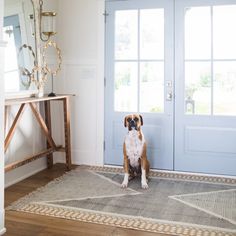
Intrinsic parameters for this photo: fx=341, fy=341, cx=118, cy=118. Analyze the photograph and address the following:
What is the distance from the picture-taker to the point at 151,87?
4.09 meters

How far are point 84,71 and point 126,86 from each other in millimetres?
590

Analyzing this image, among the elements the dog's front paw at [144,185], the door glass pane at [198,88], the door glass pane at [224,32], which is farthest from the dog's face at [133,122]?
the door glass pane at [224,32]

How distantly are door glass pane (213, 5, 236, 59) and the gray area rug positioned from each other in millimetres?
1430

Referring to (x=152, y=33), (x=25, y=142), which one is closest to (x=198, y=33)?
(x=152, y=33)

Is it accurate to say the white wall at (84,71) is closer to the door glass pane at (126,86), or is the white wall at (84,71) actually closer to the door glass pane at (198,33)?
the door glass pane at (126,86)

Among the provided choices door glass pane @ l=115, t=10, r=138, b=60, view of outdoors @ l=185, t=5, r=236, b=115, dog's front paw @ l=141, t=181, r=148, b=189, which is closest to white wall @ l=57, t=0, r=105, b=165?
door glass pane @ l=115, t=10, r=138, b=60

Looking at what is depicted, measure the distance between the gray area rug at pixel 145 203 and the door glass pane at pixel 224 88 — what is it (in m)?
0.80

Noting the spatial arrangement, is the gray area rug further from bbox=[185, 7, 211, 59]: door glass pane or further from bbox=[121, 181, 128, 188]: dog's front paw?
bbox=[185, 7, 211, 59]: door glass pane

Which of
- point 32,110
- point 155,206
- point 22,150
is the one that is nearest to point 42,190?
point 22,150

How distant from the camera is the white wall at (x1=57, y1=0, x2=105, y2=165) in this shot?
425cm

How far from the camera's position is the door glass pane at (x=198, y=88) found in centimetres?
390

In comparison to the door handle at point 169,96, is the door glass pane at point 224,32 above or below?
above

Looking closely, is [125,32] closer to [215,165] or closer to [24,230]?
[215,165]

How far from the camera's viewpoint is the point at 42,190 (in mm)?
3393
